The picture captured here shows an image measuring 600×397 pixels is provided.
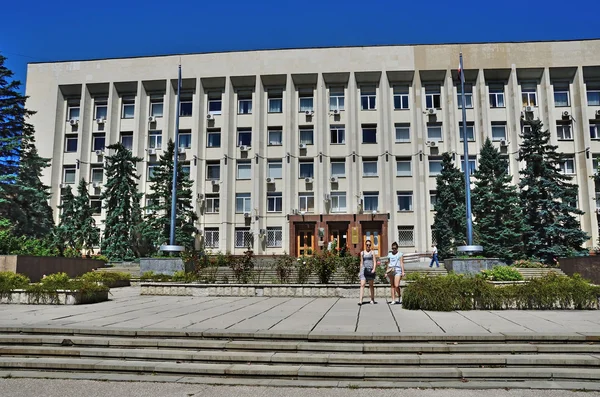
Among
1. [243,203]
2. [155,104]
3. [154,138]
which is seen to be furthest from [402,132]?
[155,104]

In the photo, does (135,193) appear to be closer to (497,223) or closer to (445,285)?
(497,223)

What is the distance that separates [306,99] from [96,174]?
688 inches

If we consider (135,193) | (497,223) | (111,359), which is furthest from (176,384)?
(135,193)

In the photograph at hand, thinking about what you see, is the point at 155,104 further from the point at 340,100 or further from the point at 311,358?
the point at 311,358

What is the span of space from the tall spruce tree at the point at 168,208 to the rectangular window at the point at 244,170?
13.9 feet

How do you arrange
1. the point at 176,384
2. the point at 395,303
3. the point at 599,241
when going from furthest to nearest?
the point at 599,241
the point at 395,303
the point at 176,384

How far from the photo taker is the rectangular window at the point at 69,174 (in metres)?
37.5

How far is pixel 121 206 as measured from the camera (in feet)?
106

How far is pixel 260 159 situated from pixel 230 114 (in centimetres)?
424

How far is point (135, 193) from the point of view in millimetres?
33281

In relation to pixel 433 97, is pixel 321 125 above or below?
below

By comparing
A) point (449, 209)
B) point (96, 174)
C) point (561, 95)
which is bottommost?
point (449, 209)

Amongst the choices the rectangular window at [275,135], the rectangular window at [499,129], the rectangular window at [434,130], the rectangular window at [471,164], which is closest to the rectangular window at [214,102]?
the rectangular window at [275,135]

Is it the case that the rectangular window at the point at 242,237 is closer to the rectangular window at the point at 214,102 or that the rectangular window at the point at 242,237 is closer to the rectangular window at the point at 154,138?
the rectangular window at the point at 154,138
